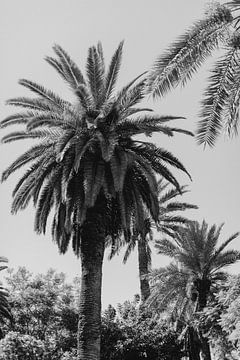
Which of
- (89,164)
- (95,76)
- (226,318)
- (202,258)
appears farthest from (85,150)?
(202,258)

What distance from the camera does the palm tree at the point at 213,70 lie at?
969cm

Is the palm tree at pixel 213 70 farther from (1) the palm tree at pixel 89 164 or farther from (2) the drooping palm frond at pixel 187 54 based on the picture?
(1) the palm tree at pixel 89 164

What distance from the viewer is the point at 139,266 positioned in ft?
88.5

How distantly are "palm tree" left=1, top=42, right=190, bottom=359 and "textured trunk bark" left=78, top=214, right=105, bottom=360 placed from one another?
1.2 inches

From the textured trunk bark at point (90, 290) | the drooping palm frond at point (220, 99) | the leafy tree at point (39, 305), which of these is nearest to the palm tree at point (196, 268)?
the leafy tree at point (39, 305)

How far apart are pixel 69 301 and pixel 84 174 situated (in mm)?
20828

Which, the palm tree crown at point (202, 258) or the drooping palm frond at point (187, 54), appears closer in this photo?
the drooping palm frond at point (187, 54)

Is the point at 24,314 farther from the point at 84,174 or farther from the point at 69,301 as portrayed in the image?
the point at 84,174

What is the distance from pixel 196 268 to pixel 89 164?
12.5 metres

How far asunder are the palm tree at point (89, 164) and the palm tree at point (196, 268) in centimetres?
859

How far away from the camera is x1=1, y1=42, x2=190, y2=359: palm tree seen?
50.0 feet

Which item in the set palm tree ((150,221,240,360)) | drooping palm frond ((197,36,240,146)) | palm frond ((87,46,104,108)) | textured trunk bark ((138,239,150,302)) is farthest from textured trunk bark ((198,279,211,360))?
drooping palm frond ((197,36,240,146))

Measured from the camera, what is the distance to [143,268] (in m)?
26.7

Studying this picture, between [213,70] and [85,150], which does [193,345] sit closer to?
[85,150]
